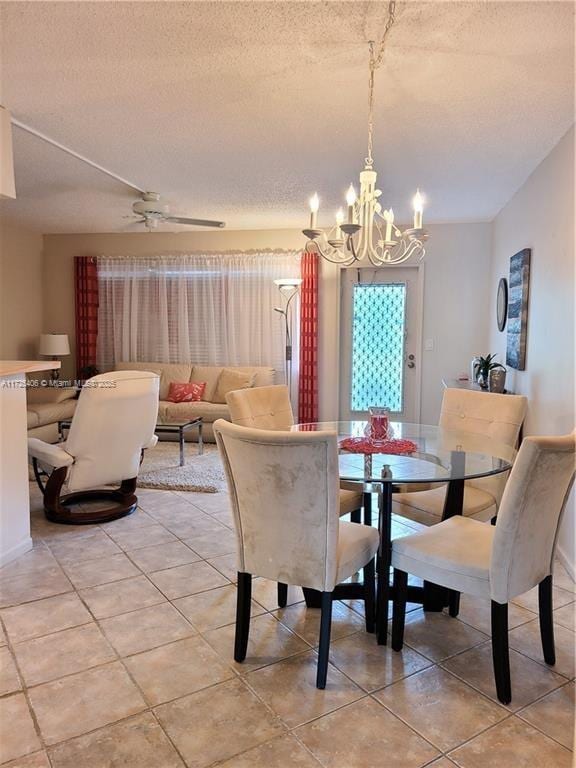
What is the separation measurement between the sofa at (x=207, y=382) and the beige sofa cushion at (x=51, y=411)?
94 centimetres

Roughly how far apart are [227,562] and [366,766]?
1486 millimetres

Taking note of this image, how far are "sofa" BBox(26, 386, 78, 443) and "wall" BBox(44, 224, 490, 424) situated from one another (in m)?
1.97

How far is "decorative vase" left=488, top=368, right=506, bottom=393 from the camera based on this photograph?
13.4 ft

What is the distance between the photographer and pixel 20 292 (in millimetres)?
6473

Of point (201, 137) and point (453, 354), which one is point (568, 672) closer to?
point (201, 137)

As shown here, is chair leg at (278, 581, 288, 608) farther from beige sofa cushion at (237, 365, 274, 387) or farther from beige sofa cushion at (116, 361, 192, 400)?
beige sofa cushion at (116, 361, 192, 400)

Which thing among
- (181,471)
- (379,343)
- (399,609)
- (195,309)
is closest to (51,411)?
(181,471)

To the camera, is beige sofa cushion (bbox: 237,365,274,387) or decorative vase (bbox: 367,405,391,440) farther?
beige sofa cushion (bbox: 237,365,274,387)

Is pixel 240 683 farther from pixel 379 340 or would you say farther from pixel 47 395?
pixel 379 340

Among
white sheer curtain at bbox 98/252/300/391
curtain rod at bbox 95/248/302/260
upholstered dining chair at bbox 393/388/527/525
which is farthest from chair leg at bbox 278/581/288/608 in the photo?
curtain rod at bbox 95/248/302/260

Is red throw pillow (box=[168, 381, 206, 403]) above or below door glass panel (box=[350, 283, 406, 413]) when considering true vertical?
below

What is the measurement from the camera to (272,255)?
6.27 m

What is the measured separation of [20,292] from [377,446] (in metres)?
5.55

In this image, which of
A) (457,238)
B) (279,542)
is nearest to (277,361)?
(457,238)
